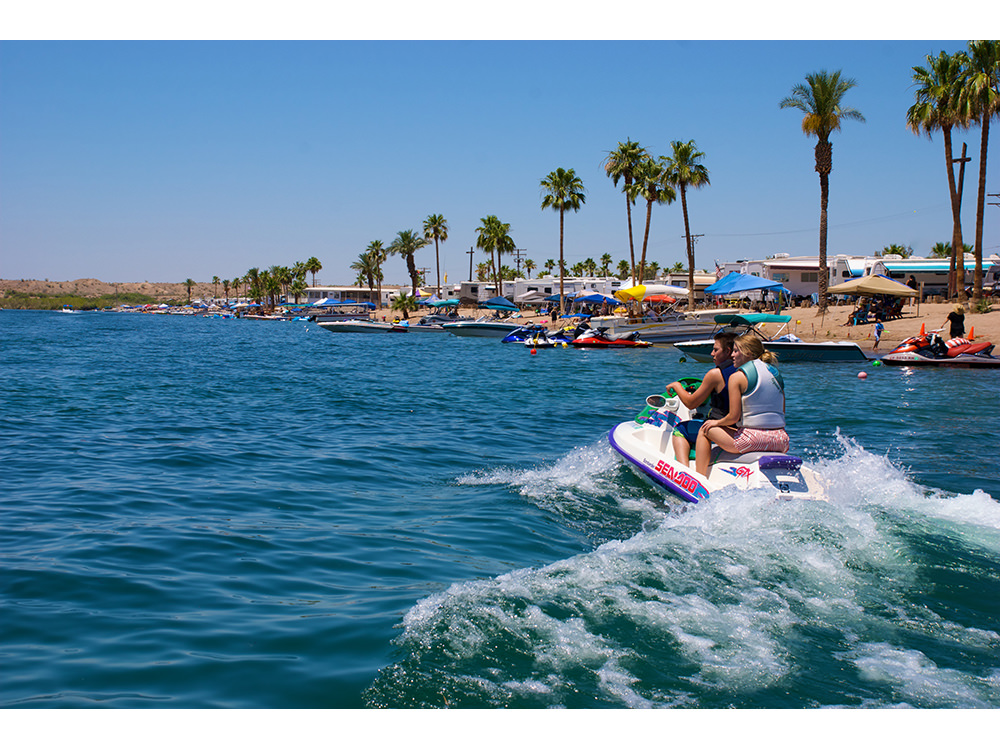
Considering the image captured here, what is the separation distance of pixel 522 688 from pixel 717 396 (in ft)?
16.3

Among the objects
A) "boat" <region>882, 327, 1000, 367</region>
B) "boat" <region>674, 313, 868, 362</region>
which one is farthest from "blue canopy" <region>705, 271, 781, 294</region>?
"boat" <region>882, 327, 1000, 367</region>

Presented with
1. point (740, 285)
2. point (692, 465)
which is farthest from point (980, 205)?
point (692, 465)

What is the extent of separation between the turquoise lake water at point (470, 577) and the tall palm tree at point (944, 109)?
31923 millimetres

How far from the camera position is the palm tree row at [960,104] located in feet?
114

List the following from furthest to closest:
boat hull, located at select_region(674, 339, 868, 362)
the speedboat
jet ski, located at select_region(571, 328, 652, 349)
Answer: jet ski, located at select_region(571, 328, 652, 349) < the speedboat < boat hull, located at select_region(674, 339, 868, 362)

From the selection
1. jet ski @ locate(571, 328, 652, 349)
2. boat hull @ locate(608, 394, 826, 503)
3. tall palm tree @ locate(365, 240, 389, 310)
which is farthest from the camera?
tall palm tree @ locate(365, 240, 389, 310)

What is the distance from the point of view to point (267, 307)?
441ft

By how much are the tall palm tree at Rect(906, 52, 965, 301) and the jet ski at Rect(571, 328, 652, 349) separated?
17.9 meters

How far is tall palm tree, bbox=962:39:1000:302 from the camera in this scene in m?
34.5

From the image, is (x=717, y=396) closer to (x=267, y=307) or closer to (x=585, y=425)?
(x=585, y=425)

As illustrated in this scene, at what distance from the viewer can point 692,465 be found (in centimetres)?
839

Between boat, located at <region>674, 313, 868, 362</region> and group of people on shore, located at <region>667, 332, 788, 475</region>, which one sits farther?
boat, located at <region>674, 313, 868, 362</region>

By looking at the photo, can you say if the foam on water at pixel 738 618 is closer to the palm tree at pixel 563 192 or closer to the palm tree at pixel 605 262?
the palm tree at pixel 563 192

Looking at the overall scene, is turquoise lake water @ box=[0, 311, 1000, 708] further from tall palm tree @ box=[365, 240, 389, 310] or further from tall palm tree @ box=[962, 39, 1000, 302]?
tall palm tree @ box=[365, 240, 389, 310]
